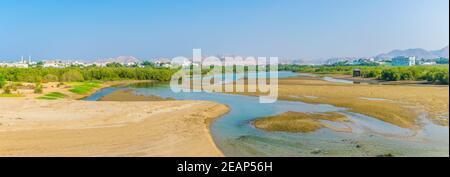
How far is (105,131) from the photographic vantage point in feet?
A: 56.3

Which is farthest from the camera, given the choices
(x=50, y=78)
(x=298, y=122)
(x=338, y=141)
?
(x=50, y=78)

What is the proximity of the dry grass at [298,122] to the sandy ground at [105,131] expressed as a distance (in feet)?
10.8

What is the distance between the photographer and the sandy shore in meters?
13.4

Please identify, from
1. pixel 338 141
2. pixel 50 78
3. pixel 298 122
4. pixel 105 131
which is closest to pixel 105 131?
pixel 105 131

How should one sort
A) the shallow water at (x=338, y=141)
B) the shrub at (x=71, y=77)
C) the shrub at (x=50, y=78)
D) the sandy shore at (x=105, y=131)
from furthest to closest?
the shrub at (x=71, y=77), the shrub at (x=50, y=78), the shallow water at (x=338, y=141), the sandy shore at (x=105, y=131)

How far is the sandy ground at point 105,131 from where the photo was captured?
1342 cm

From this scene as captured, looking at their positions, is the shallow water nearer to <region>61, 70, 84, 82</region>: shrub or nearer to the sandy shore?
the sandy shore

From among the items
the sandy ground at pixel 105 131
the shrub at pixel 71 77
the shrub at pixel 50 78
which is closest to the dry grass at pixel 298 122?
the sandy ground at pixel 105 131

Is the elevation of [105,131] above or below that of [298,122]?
above

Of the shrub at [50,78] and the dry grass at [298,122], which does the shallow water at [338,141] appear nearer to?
the dry grass at [298,122]

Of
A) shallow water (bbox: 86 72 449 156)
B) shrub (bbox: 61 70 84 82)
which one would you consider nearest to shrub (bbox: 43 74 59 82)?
shrub (bbox: 61 70 84 82)

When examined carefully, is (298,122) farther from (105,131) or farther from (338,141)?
(105,131)

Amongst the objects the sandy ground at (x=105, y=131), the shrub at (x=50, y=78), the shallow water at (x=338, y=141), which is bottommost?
the shallow water at (x=338, y=141)
